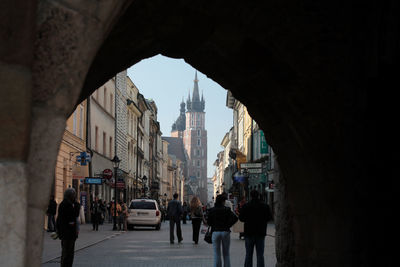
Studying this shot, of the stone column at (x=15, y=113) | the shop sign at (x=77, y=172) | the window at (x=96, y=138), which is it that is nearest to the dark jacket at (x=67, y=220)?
the stone column at (x=15, y=113)

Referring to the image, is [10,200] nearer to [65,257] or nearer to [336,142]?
[336,142]

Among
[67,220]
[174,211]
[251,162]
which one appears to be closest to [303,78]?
[67,220]

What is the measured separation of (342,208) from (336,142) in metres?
0.85

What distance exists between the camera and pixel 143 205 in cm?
3186

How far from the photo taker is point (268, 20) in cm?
760

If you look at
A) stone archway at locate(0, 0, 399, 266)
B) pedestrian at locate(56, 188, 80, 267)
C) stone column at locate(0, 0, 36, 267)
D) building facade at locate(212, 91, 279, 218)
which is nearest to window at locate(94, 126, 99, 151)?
building facade at locate(212, 91, 279, 218)

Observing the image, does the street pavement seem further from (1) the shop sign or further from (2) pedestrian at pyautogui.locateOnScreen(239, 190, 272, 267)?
(1) the shop sign

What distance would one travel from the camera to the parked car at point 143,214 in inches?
1249

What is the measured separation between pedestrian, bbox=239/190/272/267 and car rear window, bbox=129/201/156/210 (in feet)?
70.1

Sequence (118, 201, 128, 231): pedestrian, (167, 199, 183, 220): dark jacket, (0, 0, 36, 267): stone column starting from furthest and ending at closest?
(118, 201, 128, 231): pedestrian
(167, 199, 183, 220): dark jacket
(0, 0, 36, 267): stone column

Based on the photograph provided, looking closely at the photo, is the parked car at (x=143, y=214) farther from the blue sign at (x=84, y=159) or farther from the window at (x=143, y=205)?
the blue sign at (x=84, y=159)

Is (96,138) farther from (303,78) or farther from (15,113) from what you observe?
(15,113)

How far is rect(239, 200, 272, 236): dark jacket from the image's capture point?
416 inches

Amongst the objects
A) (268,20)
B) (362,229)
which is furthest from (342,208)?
(268,20)
